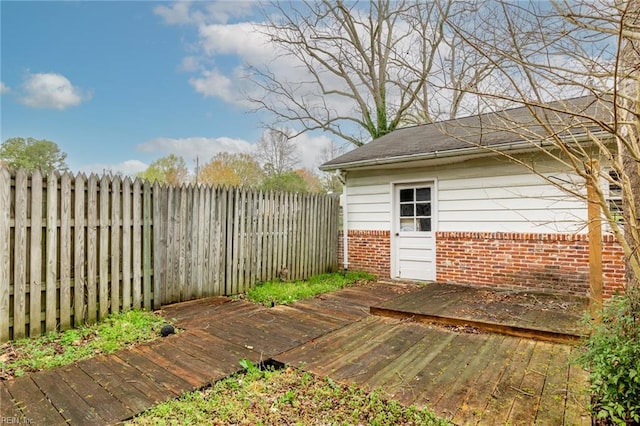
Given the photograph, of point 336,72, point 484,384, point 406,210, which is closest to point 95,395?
point 484,384

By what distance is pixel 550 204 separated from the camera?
5332mm

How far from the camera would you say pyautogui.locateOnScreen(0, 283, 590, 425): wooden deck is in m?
2.29

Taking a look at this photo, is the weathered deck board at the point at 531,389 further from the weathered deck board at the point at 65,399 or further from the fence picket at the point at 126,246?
the fence picket at the point at 126,246

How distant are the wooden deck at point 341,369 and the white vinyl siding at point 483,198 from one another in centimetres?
274

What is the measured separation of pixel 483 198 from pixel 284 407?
17.1ft

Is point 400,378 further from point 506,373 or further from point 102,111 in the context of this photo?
point 102,111

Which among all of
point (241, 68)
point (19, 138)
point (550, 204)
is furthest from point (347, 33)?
point (19, 138)

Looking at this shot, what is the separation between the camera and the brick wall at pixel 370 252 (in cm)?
727

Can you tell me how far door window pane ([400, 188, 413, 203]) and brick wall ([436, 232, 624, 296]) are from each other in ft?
3.31

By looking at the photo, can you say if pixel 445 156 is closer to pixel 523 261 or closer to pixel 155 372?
pixel 523 261

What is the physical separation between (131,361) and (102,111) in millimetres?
14710

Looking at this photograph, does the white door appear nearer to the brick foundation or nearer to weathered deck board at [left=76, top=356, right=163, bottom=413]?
the brick foundation

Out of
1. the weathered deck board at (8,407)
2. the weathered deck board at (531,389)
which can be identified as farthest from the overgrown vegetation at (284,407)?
the weathered deck board at (8,407)

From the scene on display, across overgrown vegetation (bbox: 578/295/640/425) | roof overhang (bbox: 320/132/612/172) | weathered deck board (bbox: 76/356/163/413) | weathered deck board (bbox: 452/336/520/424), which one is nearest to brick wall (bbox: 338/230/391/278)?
roof overhang (bbox: 320/132/612/172)
